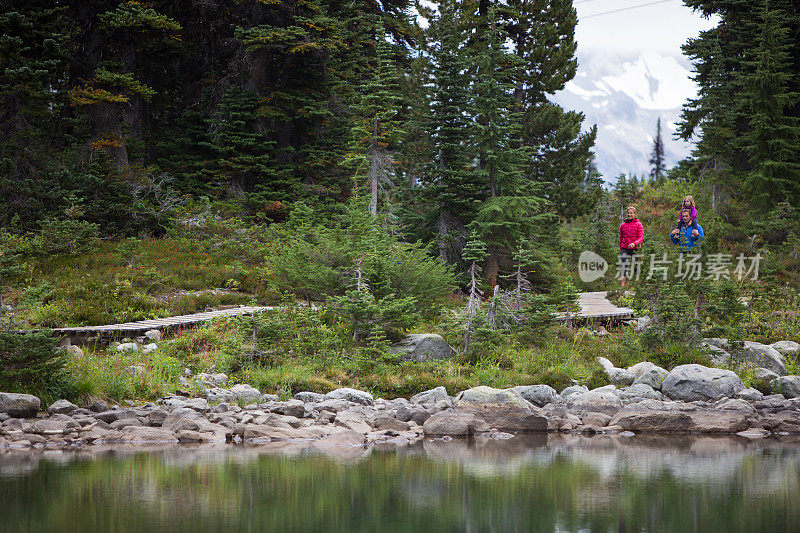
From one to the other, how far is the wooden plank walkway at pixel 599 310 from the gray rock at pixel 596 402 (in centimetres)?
375

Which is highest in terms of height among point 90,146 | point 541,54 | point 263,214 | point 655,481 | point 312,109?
point 541,54

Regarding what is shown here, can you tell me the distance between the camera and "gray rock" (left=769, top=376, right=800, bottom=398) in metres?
16.2

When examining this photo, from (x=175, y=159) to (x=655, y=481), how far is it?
2527 centimetres

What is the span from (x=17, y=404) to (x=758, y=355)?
52.2 feet

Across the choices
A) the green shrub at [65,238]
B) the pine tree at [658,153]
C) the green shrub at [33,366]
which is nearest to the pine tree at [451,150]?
the green shrub at [65,238]

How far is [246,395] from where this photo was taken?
1416cm

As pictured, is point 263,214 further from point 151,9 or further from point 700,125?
point 700,125

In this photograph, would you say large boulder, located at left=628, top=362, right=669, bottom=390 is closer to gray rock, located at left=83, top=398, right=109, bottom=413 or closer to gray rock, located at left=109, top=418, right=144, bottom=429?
gray rock, located at left=109, top=418, right=144, bottom=429

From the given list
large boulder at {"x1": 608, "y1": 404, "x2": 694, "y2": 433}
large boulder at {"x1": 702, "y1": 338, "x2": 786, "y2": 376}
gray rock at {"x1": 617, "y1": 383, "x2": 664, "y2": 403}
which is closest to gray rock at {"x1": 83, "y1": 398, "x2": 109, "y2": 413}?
large boulder at {"x1": 608, "y1": 404, "x2": 694, "y2": 433}

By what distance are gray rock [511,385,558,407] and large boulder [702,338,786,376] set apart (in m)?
4.99

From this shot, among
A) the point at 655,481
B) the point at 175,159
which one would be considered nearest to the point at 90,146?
the point at 175,159

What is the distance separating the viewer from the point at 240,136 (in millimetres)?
28656

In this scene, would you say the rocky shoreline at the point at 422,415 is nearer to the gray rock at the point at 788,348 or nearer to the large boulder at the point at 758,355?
the large boulder at the point at 758,355

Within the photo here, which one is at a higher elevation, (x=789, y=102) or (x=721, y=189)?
(x=789, y=102)
